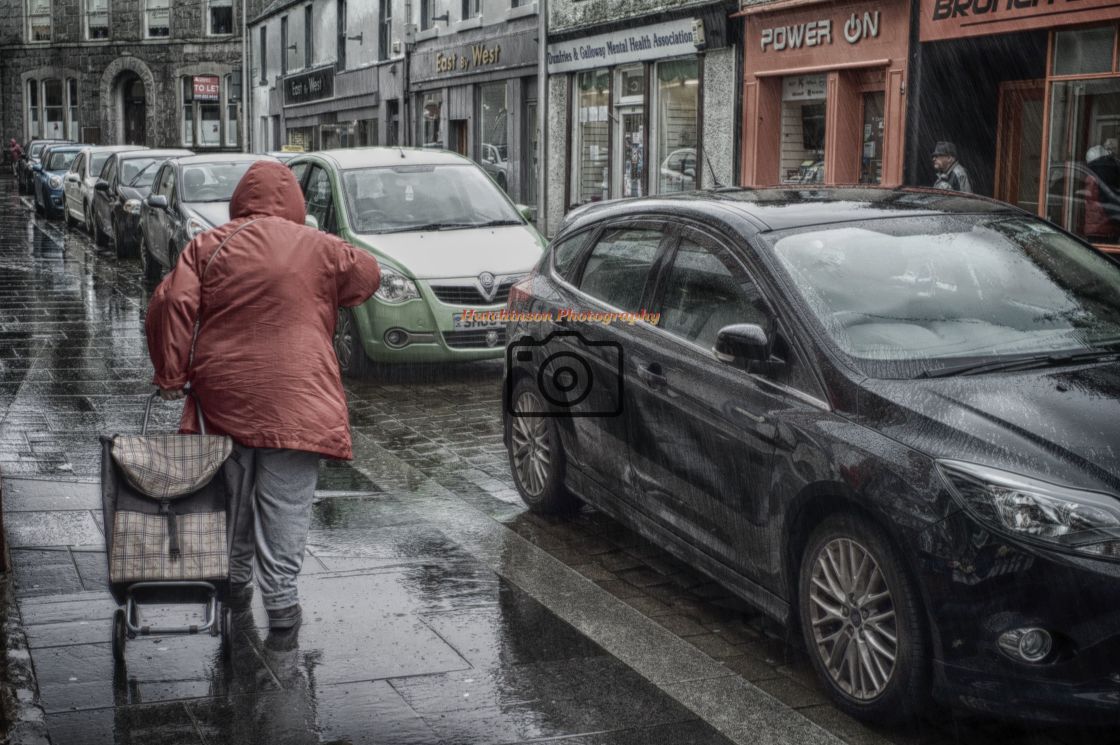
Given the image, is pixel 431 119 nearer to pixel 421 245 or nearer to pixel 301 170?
pixel 301 170

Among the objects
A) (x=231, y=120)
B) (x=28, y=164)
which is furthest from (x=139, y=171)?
(x=231, y=120)

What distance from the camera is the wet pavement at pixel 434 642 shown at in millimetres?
4613

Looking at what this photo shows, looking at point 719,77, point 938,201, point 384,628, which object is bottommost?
point 384,628

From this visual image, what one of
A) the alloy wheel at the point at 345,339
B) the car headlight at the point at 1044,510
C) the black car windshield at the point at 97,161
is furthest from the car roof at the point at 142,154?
the car headlight at the point at 1044,510

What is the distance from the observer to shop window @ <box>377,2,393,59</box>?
125ft

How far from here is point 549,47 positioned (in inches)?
1071

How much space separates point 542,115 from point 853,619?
23.3 meters

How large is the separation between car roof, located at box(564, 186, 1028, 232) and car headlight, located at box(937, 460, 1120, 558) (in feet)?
5.62

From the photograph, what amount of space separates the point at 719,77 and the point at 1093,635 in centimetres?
1791

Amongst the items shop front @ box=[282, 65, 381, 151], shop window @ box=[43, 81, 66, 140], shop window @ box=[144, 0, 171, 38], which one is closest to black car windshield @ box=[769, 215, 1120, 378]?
shop front @ box=[282, 65, 381, 151]

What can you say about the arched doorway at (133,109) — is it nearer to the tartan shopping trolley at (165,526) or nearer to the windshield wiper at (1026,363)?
the tartan shopping trolley at (165,526)

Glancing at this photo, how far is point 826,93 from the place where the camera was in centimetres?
1906

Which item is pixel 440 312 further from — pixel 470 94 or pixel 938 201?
pixel 470 94

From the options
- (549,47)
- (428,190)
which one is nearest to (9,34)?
(549,47)
